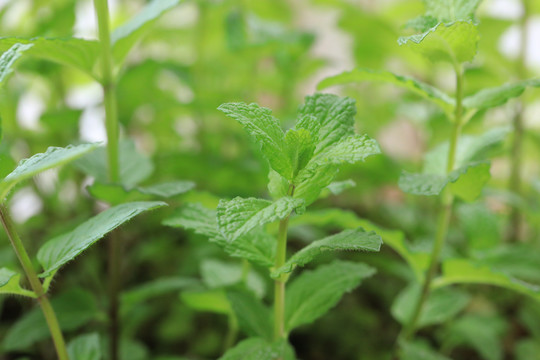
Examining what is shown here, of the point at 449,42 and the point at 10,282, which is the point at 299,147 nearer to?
the point at 449,42

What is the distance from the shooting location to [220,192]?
39.1 inches

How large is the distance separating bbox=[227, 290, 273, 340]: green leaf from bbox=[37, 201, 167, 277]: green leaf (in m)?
0.17

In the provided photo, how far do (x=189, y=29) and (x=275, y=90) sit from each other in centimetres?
30

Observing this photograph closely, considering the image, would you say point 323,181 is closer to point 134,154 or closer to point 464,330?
point 134,154

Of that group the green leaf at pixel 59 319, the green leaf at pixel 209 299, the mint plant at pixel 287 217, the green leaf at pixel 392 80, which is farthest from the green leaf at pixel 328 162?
the green leaf at pixel 59 319

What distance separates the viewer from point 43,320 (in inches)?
24.0

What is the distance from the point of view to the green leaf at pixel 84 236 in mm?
380

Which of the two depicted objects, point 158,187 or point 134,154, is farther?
point 134,154

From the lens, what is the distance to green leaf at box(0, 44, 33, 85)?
0.36 metres

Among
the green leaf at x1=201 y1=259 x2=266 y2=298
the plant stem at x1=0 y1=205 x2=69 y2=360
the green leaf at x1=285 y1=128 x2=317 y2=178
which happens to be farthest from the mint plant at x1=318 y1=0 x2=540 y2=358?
the plant stem at x1=0 y1=205 x2=69 y2=360

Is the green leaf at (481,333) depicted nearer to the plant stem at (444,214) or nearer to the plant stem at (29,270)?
the plant stem at (444,214)

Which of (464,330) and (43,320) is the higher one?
(43,320)

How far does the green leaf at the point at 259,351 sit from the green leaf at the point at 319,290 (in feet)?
0.12

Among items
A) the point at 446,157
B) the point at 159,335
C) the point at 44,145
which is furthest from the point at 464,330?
the point at 44,145
